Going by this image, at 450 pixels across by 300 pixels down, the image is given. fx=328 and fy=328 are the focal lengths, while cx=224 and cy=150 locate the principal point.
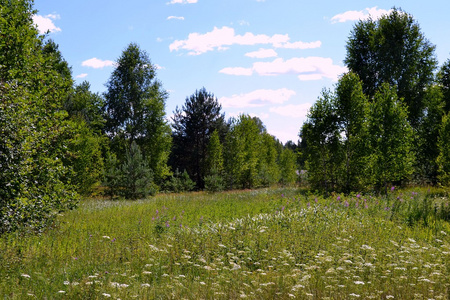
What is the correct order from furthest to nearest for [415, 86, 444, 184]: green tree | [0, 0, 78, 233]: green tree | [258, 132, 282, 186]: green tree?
[258, 132, 282, 186]: green tree
[415, 86, 444, 184]: green tree
[0, 0, 78, 233]: green tree

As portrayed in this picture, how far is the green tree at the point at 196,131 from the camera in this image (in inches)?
1476

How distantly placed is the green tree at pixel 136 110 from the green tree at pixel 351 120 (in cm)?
1750

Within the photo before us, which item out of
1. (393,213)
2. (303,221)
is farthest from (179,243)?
(393,213)

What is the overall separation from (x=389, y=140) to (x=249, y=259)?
12721mm

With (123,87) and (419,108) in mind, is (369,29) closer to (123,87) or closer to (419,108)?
(419,108)

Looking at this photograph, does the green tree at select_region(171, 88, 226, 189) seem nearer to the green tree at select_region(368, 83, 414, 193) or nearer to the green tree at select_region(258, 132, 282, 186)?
the green tree at select_region(258, 132, 282, 186)

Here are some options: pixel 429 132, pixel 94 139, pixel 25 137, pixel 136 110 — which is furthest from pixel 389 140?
pixel 136 110

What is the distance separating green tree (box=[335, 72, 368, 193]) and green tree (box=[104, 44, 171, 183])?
17496 mm

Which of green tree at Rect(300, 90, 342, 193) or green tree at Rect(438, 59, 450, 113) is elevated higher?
green tree at Rect(438, 59, 450, 113)

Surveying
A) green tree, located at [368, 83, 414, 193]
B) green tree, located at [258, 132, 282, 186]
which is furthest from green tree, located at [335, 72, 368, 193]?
green tree, located at [258, 132, 282, 186]

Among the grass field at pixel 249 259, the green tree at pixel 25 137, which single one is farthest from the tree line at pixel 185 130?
the grass field at pixel 249 259

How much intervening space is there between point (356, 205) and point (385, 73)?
17940mm

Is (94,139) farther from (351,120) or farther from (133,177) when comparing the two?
(351,120)

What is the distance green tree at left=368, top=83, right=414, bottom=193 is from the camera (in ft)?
52.6
